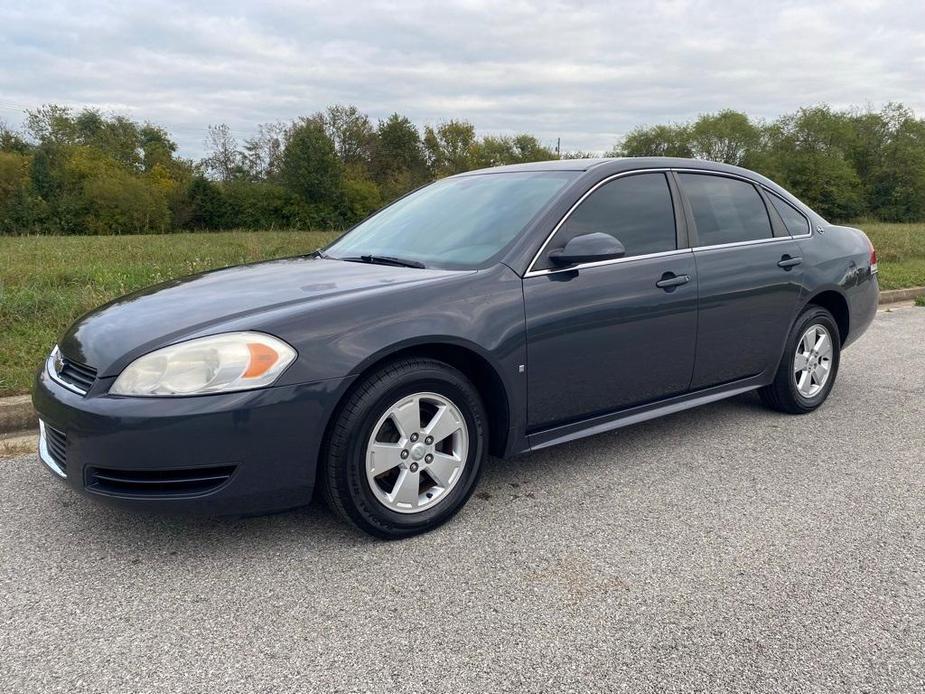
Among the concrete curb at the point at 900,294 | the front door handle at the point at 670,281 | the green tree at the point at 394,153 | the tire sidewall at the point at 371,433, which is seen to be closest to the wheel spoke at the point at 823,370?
the front door handle at the point at 670,281

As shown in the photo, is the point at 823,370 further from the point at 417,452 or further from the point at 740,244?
the point at 417,452

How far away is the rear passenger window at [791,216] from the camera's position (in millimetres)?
4441

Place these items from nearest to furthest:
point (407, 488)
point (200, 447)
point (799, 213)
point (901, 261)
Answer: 1. point (200, 447)
2. point (407, 488)
3. point (799, 213)
4. point (901, 261)

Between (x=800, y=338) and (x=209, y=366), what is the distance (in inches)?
135

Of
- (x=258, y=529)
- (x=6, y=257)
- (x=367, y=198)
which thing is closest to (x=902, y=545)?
(x=258, y=529)

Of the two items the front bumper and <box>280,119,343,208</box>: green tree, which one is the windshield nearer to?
the front bumper

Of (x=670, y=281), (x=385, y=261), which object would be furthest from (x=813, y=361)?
(x=385, y=261)

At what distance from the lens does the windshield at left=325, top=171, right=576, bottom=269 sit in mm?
3316

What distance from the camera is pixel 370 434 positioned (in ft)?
8.86

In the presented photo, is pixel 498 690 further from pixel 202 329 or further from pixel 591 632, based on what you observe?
pixel 202 329

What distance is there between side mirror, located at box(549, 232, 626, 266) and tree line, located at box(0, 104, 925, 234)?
2002 inches

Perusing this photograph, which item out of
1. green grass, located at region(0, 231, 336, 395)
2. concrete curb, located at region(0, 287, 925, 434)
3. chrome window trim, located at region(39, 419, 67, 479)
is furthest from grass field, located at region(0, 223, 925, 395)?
chrome window trim, located at region(39, 419, 67, 479)

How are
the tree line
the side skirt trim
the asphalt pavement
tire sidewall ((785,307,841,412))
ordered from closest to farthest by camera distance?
the asphalt pavement
the side skirt trim
tire sidewall ((785,307,841,412))
the tree line

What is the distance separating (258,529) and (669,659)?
5.42 ft
